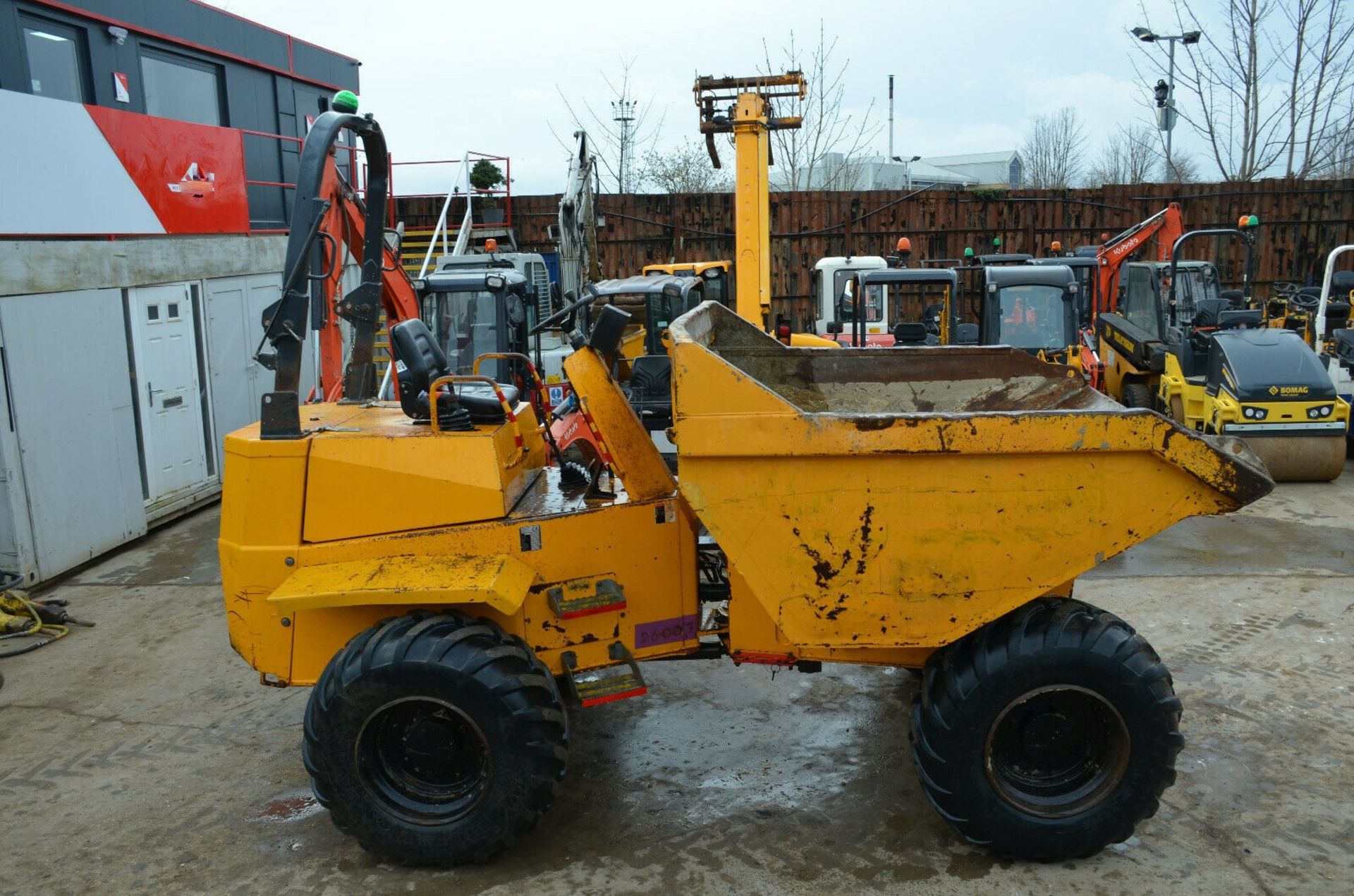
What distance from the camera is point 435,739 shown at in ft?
13.3

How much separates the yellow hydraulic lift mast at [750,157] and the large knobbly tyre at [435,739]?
7739 millimetres

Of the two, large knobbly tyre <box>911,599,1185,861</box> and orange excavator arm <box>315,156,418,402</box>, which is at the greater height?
orange excavator arm <box>315,156,418,402</box>

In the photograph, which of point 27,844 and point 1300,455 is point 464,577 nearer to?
point 27,844

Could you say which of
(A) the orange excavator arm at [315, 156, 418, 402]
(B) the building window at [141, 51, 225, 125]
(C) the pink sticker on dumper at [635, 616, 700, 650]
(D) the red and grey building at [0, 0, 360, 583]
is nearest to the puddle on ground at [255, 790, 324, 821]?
(C) the pink sticker on dumper at [635, 616, 700, 650]

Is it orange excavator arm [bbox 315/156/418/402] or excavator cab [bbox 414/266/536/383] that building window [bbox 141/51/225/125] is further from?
orange excavator arm [bbox 315/156/418/402]

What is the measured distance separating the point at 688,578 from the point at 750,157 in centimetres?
788

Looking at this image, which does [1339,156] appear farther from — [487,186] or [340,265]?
[340,265]

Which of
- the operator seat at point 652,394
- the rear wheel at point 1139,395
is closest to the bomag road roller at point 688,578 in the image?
the operator seat at point 652,394

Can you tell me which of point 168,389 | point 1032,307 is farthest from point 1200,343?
point 168,389

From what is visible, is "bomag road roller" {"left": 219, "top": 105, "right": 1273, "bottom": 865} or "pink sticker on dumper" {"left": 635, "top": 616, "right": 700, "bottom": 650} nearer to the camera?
"bomag road roller" {"left": 219, "top": 105, "right": 1273, "bottom": 865}

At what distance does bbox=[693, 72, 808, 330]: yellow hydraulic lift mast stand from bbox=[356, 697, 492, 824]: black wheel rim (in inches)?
305

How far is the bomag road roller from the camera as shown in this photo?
381cm

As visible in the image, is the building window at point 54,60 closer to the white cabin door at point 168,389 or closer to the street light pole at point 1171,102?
the white cabin door at point 168,389

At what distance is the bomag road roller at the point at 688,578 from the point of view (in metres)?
3.81
